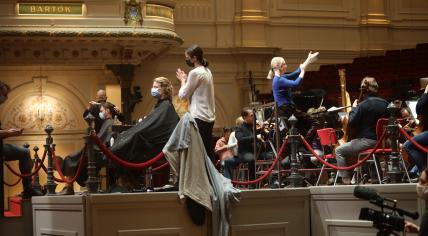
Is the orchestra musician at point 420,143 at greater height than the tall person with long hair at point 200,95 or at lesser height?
lesser

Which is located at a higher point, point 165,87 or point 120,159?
point 165,87

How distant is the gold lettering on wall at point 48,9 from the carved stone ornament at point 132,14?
2.68ft

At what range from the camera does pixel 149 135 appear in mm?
9234

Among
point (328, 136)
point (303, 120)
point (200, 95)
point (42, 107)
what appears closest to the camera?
point (200, 95)

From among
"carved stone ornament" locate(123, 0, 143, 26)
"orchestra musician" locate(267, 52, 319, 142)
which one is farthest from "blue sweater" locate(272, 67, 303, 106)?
"carved stone ornament" locate(123, 0, 143, 26)

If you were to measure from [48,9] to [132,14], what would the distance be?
4.85ft

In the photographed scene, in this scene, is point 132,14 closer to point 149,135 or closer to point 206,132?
point 149,135

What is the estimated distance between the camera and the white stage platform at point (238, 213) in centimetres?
789

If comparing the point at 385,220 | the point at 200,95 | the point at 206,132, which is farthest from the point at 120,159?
the point at 385,220

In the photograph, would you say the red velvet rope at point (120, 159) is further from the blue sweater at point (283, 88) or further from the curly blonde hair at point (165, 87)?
the blue sweater at point (283, 88)

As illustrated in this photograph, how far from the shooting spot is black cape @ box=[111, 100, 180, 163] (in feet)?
30.0

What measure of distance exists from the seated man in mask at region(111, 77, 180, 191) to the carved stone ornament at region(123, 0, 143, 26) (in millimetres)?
7218

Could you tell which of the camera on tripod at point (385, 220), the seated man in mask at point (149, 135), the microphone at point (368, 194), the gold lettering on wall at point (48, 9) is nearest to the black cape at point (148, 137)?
the seated man in mask at point (149, 135)

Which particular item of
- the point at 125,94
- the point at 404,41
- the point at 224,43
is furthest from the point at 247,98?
the point at 404,41
